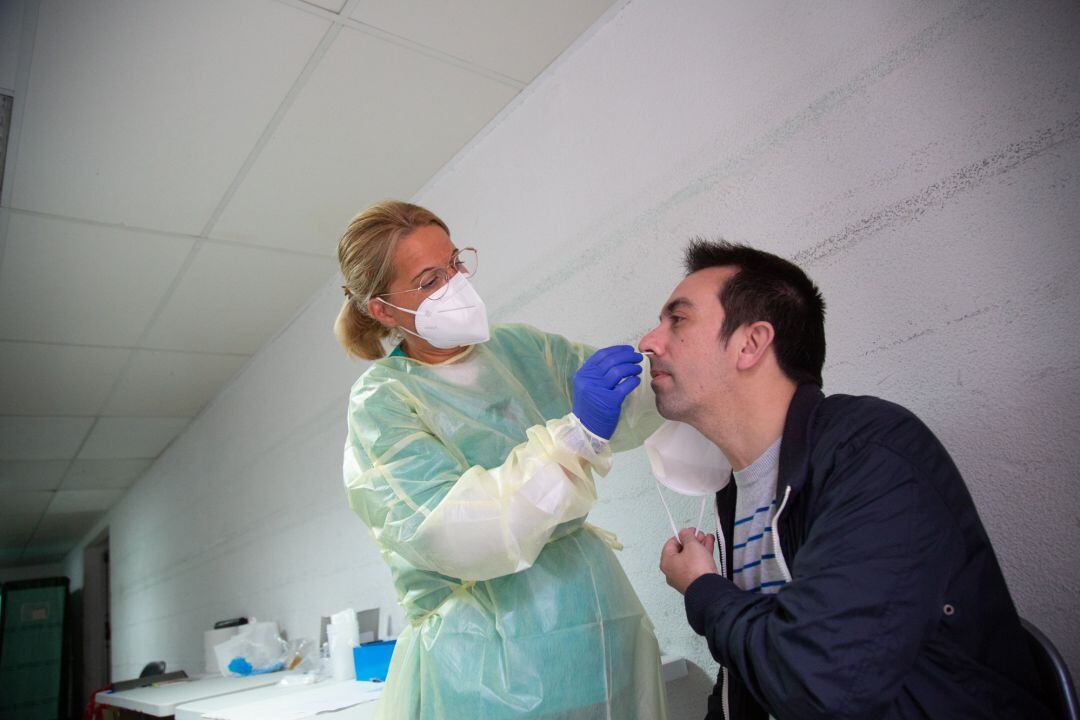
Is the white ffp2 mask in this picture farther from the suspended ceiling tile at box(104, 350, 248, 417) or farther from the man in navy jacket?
the suspended ceiling tile at box(104, 350, 248, 417)

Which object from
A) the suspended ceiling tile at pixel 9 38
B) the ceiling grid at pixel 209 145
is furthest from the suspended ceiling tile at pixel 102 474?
the suspended ceiling tile at pixel 9 38

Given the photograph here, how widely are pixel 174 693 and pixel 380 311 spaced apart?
94.8 inches

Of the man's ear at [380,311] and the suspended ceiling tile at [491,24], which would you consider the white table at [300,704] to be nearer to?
the man's ear at [380,311]

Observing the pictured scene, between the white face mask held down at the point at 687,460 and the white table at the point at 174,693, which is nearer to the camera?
the white face mask held down at the point at 687,460

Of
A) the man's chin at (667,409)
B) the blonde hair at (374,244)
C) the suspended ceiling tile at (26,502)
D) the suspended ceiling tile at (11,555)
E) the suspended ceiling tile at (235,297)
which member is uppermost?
the suspended ceiling tile at (11,555)

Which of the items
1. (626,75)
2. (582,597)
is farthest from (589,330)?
(582,597)

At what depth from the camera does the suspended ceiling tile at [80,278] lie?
2.63 meters

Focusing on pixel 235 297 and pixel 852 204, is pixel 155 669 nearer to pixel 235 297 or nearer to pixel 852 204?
pixel 235 297

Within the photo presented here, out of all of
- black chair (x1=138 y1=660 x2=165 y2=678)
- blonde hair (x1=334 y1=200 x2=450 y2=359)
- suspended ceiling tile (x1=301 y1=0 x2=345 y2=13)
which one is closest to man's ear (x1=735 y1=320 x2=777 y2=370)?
blonde hair (x1=334 y1=200 x2=450 y2=359)

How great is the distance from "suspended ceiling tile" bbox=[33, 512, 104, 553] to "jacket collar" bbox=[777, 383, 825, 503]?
8.23 m

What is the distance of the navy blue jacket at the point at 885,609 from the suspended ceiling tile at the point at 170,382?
3792 mm

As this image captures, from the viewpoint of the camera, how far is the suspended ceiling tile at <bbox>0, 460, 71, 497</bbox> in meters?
5.35

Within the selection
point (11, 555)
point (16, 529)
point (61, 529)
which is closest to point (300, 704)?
point (16, 529)

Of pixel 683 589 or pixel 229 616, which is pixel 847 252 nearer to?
pixel 683 589
